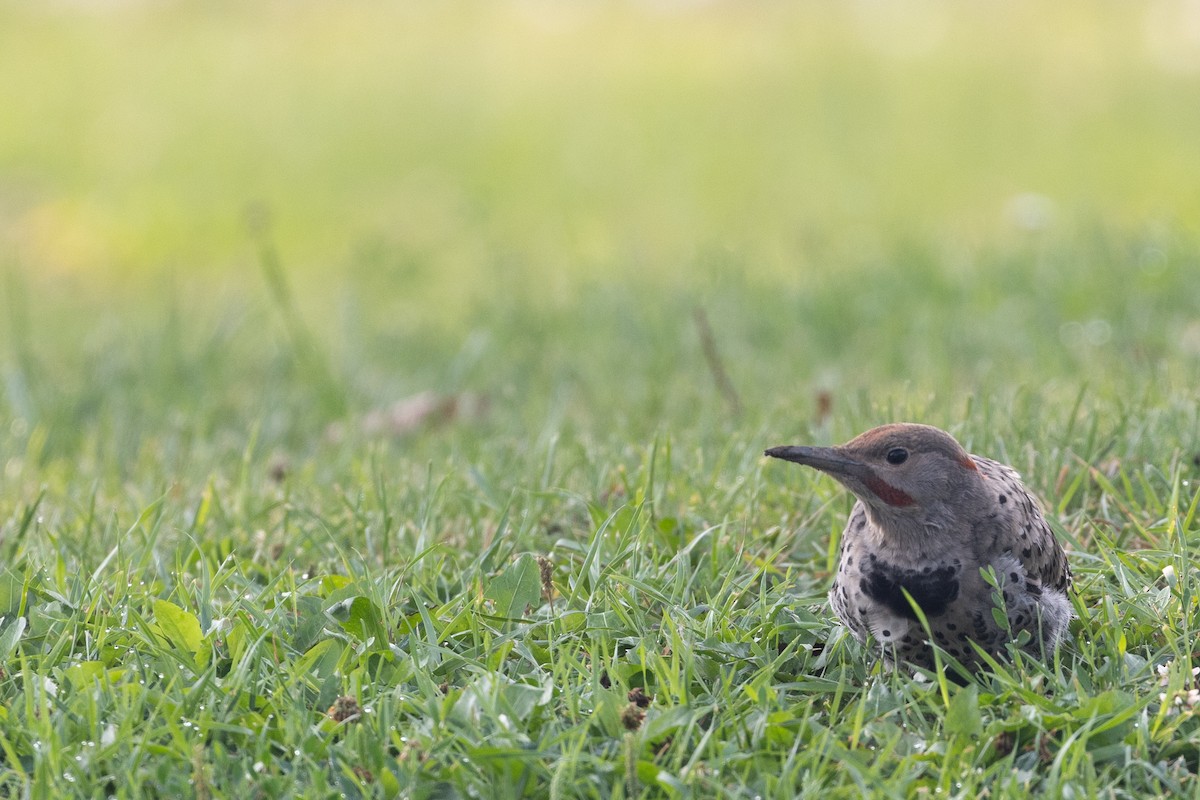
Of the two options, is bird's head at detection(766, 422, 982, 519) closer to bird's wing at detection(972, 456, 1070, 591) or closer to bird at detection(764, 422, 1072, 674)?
bird at detection(764, 422, 1072, 674)

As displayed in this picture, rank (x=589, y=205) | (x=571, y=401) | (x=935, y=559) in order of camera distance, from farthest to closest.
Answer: (x=589, y=205) → (x=571, y=401) → (x=935, y=559)

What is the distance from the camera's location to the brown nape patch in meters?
3.38

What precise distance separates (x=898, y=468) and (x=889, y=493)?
64mm

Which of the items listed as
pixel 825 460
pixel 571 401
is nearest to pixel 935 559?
pixel 825 460

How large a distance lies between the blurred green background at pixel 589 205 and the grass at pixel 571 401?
5 centimetres

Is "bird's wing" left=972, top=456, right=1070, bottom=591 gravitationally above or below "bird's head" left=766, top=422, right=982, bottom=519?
below

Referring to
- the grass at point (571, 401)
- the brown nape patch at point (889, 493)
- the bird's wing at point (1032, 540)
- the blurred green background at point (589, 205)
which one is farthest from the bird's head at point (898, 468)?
the blurred green background at point (589, 205)

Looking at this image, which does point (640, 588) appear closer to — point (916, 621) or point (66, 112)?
point (916, 621)

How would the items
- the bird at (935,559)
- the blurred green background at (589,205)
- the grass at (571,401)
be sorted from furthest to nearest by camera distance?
the blurred green background at (589,205) < the bird at (935,559) < the grass at (571,401)

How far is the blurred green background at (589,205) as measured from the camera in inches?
265

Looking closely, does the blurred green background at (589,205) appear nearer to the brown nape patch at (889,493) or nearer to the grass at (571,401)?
the grass at (571,401)

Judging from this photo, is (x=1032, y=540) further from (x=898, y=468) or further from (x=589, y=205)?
(x=589, y=205)

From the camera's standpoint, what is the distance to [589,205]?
10.8 m

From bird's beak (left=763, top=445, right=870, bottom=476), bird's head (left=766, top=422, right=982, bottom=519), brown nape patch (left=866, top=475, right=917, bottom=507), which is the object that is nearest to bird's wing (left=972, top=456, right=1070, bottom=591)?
bird's head (left=766, top=422, right=982, bottom=519)
